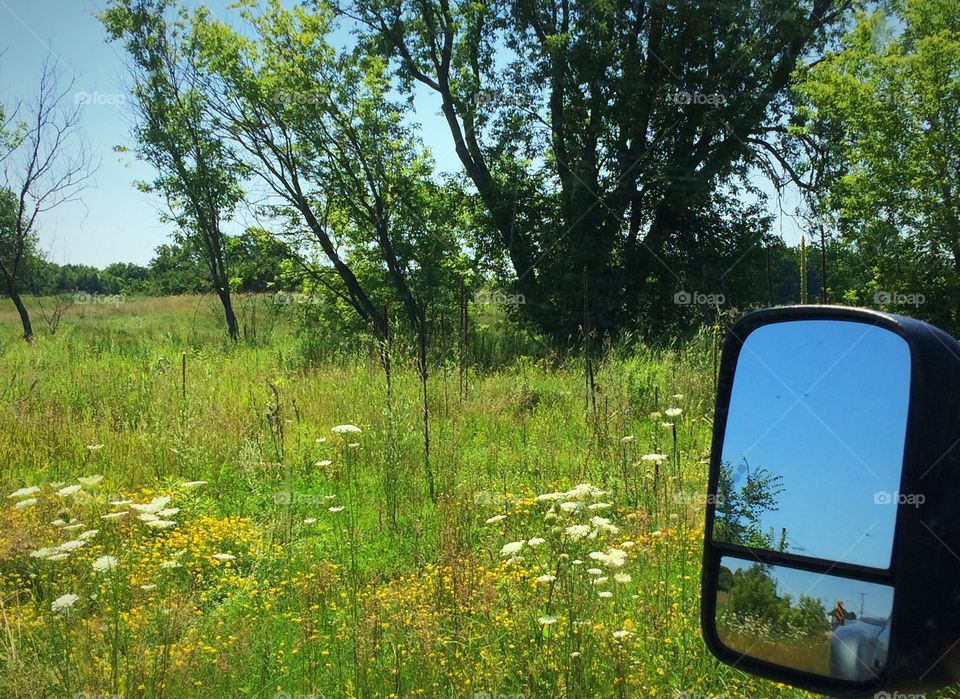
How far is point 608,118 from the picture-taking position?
709 inches

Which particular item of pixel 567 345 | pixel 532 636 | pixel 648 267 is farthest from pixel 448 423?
pixel 648 267

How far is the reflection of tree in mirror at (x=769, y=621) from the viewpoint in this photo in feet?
4.22

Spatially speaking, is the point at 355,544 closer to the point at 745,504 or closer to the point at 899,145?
the point at 745,504

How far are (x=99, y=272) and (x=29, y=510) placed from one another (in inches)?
4109

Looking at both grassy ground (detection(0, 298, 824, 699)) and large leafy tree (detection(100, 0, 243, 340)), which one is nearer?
grassy ground (detection(0, 298, 824, 699))

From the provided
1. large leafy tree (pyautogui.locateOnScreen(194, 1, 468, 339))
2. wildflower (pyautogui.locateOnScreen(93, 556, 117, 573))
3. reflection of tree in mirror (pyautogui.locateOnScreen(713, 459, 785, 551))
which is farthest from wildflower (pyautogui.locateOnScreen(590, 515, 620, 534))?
large leafy tree (pyautogui.locateOnScreen(194, 1, 468, 339))

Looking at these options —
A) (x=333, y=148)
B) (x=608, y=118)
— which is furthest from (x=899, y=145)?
(x=333, y=148)

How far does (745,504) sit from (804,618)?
0.89ft

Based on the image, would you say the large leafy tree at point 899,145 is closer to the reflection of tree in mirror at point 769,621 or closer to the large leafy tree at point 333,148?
the large leafy tree at point 333,148

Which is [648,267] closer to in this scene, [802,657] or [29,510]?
[29,510]

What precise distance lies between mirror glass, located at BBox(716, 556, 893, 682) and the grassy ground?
4.69 ft

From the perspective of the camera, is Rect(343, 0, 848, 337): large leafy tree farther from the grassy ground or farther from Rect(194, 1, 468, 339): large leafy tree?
the grassy ground

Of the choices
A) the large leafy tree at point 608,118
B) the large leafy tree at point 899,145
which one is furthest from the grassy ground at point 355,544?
the large leafy tree at point 899,145

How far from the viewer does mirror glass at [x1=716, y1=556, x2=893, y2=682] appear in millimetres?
1159
